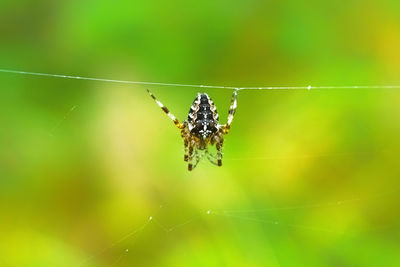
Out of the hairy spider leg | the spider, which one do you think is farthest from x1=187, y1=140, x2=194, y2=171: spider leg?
the hairy spider leg

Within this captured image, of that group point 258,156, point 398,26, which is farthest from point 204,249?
point 398,26

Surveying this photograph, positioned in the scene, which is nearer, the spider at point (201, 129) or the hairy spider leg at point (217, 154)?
the spider at point (201, 129)

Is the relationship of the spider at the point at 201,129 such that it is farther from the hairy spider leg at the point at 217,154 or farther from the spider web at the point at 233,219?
the spider web at the point at 233,219

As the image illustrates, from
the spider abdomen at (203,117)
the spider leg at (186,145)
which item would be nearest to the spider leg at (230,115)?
the spider abdomen at (203,117)

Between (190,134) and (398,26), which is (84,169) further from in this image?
(398,26)

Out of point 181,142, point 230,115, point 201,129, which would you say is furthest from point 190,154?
point 230,115

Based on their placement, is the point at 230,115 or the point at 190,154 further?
the point at 190,154

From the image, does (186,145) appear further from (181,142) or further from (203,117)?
(203,117)
